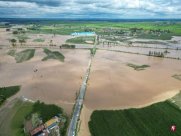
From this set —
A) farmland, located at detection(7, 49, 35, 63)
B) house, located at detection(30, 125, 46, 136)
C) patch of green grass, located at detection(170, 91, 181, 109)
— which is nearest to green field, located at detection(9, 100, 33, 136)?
house, located at detection(30, 125, 46, 136)

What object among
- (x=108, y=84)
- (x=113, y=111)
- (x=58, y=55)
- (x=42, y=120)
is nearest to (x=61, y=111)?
(x=42, y=120)

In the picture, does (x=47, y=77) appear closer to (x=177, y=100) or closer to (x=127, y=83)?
(x=127, y=83)

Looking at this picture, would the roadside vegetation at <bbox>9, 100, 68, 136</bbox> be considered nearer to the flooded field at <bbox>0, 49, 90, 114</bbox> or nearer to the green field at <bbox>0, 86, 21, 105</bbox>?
the flooded field at <bbox>0, 49, 90, 114</bbox>

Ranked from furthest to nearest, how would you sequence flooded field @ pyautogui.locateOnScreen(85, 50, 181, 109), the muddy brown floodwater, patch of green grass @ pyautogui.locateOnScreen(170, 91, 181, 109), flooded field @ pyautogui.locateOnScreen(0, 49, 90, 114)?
flooded field @ pyautogui.locateOnScreen(0, 49, 90, 114) < flooded field @ pyautogui.locateOnScreen(85, 50, 181, 109) < the muddy brown floodwater < patch of green grass @ pyautogui.locateOnScreen(170, 91, 181, 109)

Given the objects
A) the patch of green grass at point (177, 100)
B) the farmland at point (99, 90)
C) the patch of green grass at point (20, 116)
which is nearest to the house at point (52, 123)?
the farmland at point (99, 90)

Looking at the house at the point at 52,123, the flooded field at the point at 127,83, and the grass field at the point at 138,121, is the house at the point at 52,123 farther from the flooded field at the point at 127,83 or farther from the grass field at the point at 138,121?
the flooded field at the point at 127,83
